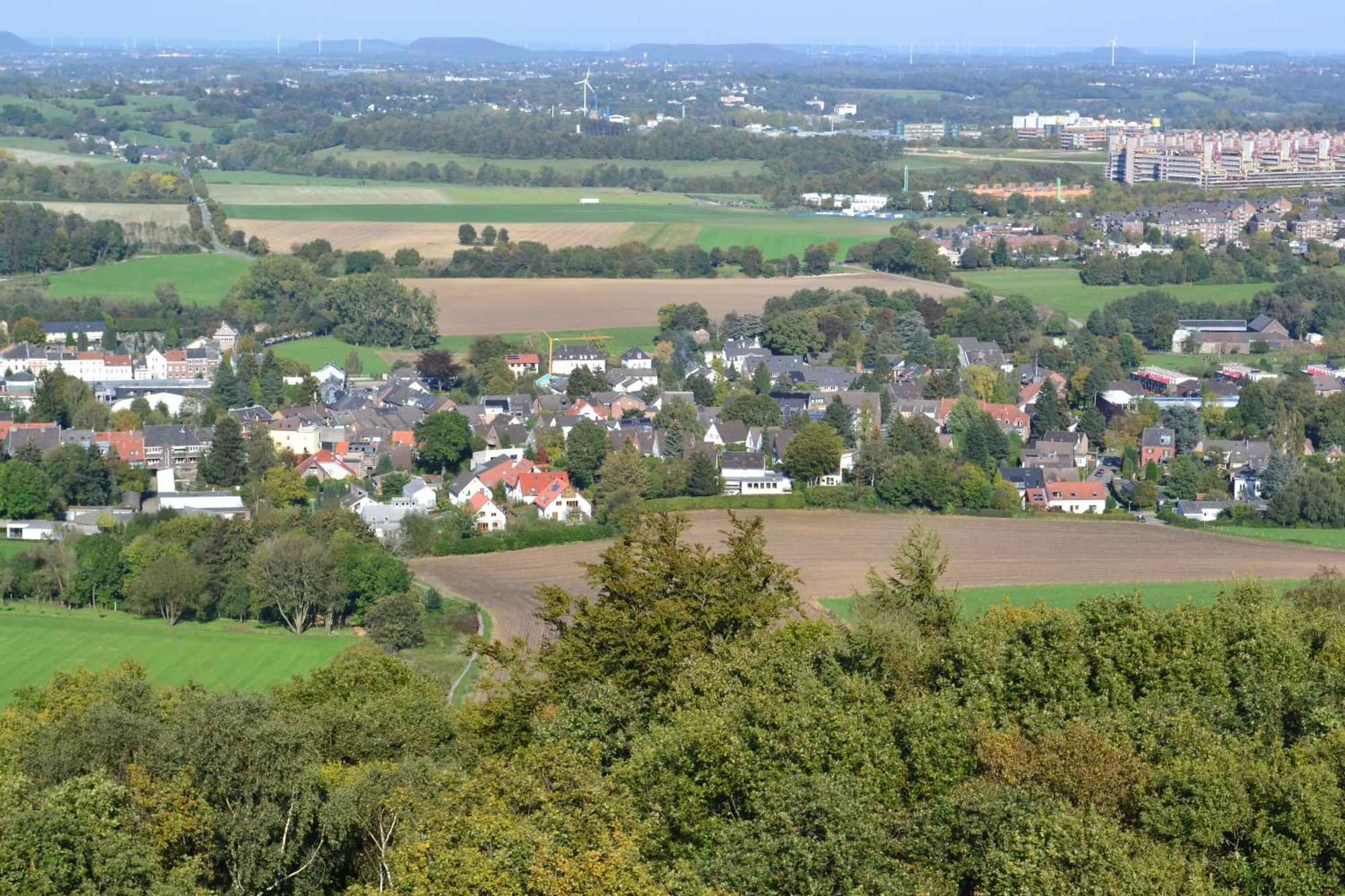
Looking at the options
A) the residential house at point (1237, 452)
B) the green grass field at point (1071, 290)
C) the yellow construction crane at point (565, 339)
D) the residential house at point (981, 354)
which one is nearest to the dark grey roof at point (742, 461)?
the residential house at point (1237, 452)

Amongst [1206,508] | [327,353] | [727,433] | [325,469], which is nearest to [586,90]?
[327,353]

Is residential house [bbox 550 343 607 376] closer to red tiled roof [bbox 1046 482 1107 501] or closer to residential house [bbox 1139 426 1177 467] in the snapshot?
residential house [bbox 1139 426 1177 467]

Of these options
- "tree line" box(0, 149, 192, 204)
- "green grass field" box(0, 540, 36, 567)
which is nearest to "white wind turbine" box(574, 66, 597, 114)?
"tree line" box(0, 149, 192, 204)

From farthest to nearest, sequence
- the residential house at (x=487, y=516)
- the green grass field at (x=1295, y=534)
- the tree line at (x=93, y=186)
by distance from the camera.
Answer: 1. the tree line at (x=93, y=186)
2. the residential house at (x=487, y=516)
3. the green grass field at (x=1295, y=534)

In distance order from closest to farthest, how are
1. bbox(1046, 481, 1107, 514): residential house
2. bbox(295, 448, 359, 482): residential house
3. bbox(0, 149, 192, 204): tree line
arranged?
bbox(1046, 481, 1107, 514): residential house → bbox(295, 448, 359, 482): residential house → bbox(0, 149, 192, 204): tree line

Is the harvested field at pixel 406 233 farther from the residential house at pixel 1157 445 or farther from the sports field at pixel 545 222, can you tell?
the residential house at pixel 1157 445

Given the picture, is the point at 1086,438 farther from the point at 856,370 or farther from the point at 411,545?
the point at 411,545
